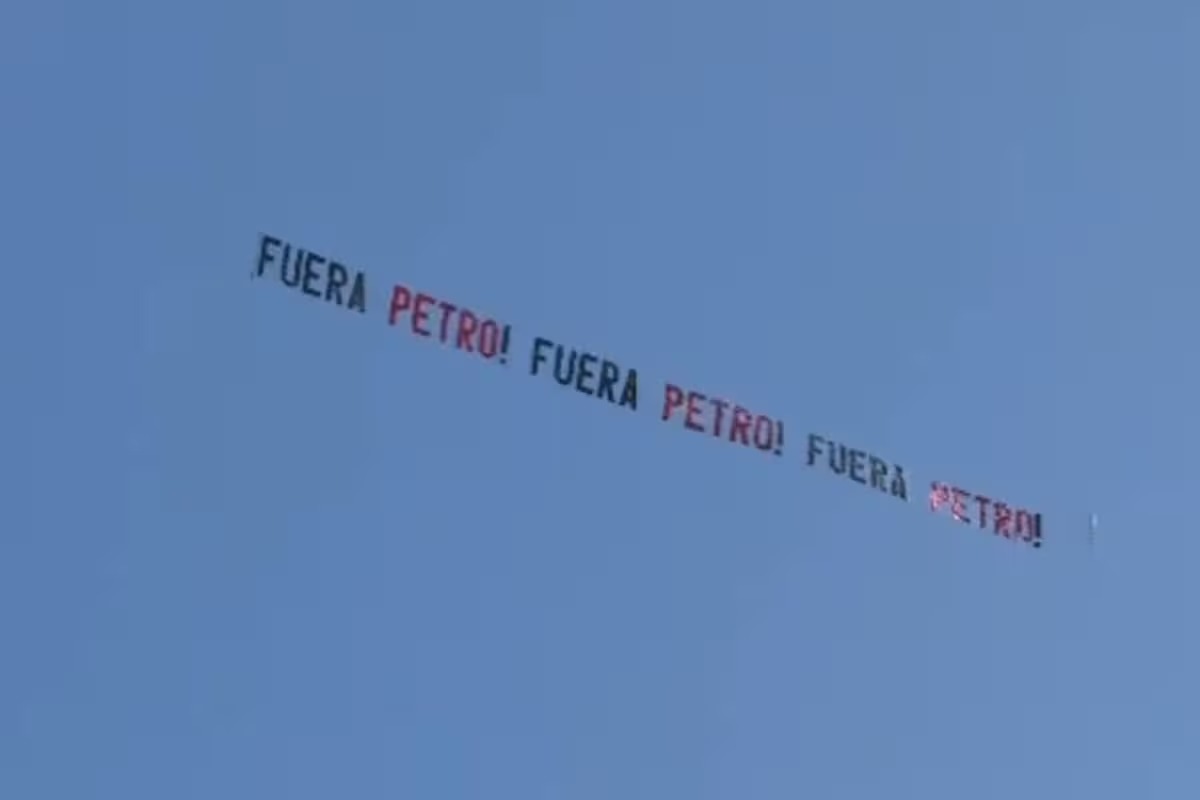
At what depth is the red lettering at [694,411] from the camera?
14.2 meters

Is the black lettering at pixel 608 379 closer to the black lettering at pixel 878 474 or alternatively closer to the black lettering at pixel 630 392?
the black lettering at pixel 630 392

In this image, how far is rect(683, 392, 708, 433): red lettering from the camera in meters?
14.2

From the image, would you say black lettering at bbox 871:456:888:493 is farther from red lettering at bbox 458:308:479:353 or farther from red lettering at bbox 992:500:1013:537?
red lettering at bbox 458:308:479:353

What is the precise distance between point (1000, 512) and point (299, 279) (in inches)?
256

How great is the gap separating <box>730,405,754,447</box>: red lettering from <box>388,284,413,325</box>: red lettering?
2775 millimetres

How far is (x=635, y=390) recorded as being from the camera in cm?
1403


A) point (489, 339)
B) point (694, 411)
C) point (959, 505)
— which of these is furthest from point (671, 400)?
point (959, 505)

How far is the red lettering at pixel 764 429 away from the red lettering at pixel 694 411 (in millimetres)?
458

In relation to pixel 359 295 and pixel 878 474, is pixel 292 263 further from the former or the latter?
pixel 878 474

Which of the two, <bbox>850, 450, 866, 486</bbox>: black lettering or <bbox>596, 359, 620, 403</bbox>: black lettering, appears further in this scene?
<bbox>850, 450, 866, 486</bbox>: black lettering

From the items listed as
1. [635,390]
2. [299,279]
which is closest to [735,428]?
[635,390]

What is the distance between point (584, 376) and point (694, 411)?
90 centimetres

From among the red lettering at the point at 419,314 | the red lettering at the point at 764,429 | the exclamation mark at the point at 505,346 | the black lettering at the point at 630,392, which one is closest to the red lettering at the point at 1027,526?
the red lettering at the point at 764,429

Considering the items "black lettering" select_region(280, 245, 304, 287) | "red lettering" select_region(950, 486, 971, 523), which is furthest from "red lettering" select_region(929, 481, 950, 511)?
"black lettering" select_region(280, 245, 304, 287)
